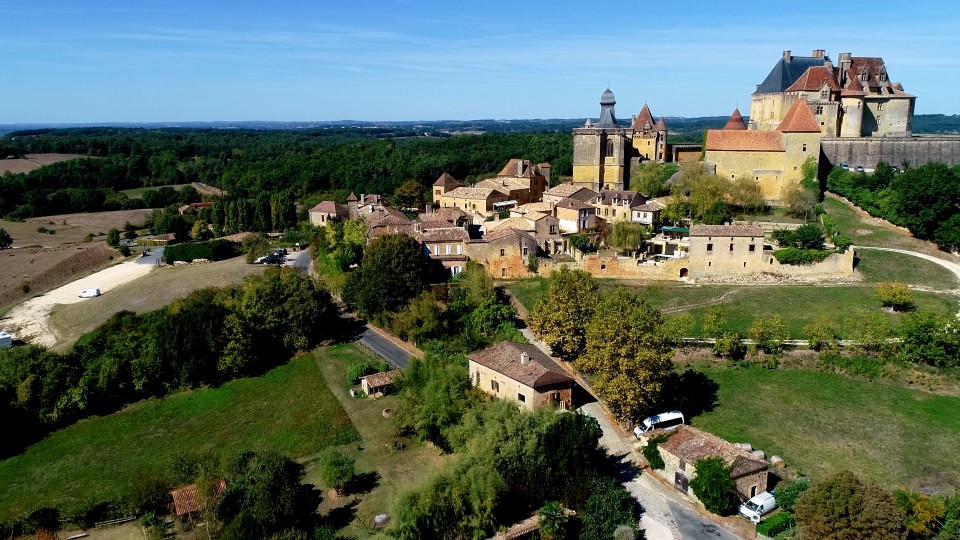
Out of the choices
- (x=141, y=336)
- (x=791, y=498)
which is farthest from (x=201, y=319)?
(x=791, y=498)

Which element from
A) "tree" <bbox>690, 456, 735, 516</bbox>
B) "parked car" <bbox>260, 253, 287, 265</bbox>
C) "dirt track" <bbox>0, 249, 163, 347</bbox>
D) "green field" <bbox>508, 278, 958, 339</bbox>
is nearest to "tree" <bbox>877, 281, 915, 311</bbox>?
"green field" <bbox>508, 278, 958, 339</bbox>

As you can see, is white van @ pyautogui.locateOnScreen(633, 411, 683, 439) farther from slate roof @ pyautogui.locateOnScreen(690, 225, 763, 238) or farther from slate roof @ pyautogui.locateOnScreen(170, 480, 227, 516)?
slate roof @ pyautogui.locateOnScreen(690, 225, 763, 238)

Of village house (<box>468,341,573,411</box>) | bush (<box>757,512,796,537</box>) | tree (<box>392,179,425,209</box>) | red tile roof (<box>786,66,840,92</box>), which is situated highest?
red tile roof (<box>786,66,840,92</box>)

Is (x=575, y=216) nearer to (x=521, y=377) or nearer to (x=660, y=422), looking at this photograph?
(x=521, y=377)

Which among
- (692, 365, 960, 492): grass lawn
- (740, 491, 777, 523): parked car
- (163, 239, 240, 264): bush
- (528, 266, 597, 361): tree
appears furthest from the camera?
(163, 239, 240, 264): bush

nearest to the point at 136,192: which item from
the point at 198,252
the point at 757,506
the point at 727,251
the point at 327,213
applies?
the point at 198,252


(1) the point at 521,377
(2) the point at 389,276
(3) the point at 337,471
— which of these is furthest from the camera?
(2) the point at 389,276

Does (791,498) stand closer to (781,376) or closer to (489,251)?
(781,376)
